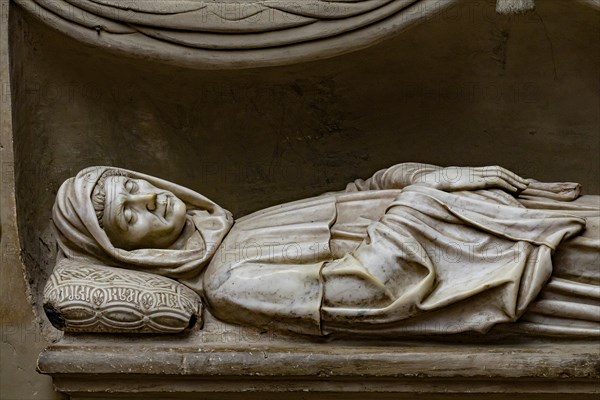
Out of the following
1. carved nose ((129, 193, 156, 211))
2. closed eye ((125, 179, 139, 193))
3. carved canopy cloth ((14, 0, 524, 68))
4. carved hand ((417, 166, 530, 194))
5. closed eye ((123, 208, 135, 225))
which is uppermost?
carved canopy cloth ((14, 0, 524, 68))

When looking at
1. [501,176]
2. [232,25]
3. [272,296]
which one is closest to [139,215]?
[272,296]

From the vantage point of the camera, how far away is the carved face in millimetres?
3574

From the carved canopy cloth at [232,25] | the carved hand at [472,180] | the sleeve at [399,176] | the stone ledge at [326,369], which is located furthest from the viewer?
the carved canopy cloth at [232,25]

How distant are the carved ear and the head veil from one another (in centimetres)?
12

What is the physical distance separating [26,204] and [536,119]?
1.94 meters

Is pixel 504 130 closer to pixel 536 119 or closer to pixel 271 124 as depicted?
pixel 536 119

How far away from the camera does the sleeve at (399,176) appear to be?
146 inches

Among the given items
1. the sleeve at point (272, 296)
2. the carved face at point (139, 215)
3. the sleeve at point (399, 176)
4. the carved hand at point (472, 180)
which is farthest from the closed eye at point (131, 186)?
the carved hand at point (472, 180)

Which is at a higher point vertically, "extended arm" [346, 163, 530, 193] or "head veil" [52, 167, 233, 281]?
"extended arm" [346, 163, 530, 193]

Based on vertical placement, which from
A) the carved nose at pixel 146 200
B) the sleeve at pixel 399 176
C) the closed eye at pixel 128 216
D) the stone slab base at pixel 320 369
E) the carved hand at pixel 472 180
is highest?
the carved hand at pixel 472 180

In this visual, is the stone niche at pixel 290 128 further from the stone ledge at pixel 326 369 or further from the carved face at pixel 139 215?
the carved face at pixel 139 215

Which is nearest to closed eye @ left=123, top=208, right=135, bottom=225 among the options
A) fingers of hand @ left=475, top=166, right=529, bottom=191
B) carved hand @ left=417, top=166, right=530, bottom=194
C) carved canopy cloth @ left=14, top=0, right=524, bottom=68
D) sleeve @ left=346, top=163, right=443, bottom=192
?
carved canopy cloth @ left=14, top=0, right=524, bottom=68

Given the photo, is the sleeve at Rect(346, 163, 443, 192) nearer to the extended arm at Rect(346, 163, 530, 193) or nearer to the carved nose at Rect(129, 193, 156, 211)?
the extended arm at Rect(346, 163, 530, 193)

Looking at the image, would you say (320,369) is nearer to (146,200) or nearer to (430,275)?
(430,275)
